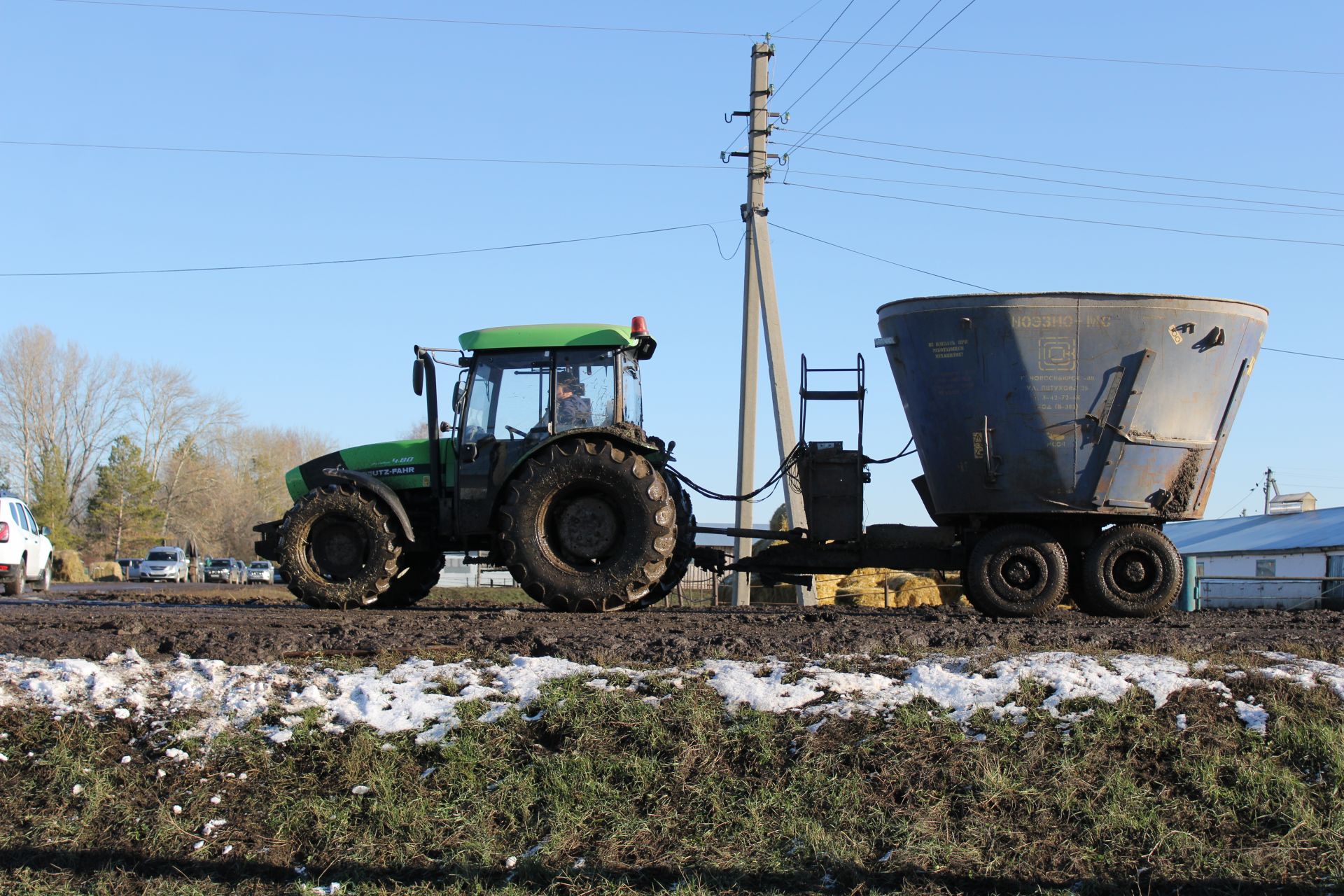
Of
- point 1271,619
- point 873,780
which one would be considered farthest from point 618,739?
point 1271,619

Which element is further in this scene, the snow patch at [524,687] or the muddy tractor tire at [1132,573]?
the muddy tractor tire at [1132,573]

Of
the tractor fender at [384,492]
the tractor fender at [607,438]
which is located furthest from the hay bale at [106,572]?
the tractor fender at [607,438]

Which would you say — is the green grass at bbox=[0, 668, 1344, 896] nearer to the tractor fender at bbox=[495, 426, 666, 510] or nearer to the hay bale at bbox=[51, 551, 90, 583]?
the tractor fender at bbox=[495, 426, 666, 510]

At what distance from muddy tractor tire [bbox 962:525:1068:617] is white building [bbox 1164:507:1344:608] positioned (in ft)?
25.0

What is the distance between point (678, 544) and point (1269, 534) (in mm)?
21819

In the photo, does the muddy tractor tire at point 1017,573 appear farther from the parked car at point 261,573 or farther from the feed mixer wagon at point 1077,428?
the parked car at point 261,573

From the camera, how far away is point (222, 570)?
149ft

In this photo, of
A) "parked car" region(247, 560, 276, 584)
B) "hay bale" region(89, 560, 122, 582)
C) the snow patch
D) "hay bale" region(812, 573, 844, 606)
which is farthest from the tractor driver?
"hay bale" region(89, 560, 122, 582)

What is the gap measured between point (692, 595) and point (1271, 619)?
724 inches

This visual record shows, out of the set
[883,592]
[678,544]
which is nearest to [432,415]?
[678,544]

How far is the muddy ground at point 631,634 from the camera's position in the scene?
677 cm

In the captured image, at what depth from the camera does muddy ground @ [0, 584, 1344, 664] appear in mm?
6770

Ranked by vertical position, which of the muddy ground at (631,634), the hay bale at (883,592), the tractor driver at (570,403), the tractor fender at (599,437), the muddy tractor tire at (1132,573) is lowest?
the hay bale at (883,592)

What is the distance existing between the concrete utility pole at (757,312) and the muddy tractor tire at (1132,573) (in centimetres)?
652
